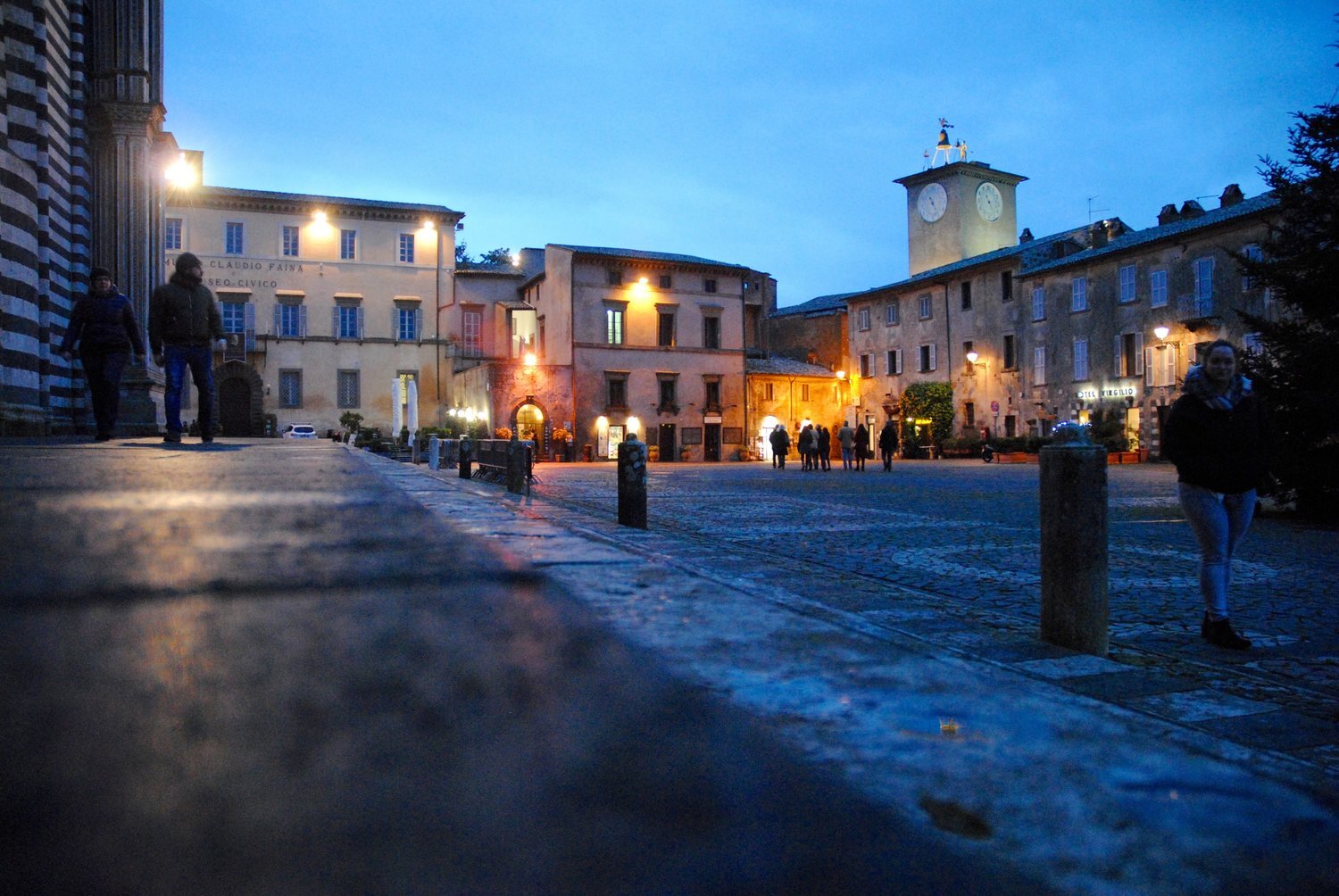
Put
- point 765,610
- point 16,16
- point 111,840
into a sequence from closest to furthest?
point 111,840, point 765,610, point 16,16

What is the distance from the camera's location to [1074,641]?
398 cm

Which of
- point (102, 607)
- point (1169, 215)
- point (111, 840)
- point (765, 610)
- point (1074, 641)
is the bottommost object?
point (1074, 641)

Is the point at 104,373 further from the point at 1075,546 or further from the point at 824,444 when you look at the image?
the point at 824,444

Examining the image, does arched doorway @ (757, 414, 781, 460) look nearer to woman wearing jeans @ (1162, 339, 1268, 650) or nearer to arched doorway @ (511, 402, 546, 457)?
arched doorway @ (511, 402, 546, 457)

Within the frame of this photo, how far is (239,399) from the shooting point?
40906 millimetres

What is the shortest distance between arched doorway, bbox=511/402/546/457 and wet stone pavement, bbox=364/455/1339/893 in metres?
32.0

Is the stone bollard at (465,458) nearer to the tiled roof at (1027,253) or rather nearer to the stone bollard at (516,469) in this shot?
the stone bollard at (516,469)

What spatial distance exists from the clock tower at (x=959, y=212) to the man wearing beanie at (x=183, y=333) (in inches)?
1821

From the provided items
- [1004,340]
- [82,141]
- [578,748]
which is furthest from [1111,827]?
[1004,340]

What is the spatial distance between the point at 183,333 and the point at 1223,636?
22.9 feet

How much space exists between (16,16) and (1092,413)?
116 feet

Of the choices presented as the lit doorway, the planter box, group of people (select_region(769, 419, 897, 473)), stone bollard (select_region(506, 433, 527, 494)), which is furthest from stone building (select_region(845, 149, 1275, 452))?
stone bollard (select_region(506, 433, 527, 494))

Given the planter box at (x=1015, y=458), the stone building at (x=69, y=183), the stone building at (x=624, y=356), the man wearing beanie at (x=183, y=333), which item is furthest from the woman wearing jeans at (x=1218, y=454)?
the stone building at (x=624, y=356)

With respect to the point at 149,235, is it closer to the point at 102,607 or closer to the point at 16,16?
the point at 16,16
